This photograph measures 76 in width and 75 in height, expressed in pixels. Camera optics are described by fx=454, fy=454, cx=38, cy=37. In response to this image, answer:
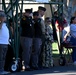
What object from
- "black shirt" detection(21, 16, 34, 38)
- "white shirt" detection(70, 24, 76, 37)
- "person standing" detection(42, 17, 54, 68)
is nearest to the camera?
"black shirt" detection(21, 16, 34, 38)

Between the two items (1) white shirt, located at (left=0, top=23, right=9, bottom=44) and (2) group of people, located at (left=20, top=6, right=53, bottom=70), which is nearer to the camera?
(1) white shirt, located at (left=0, top=23, right=9, bottom=44)

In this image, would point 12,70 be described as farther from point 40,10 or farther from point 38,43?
point 40,10

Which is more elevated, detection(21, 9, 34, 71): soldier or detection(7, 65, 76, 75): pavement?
detection(21, 9, 34, 71): soldier

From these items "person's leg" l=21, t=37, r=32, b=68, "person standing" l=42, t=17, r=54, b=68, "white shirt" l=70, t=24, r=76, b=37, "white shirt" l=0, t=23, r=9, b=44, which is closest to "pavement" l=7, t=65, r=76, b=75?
"person standing" l=42, t=17, r=54, b=68

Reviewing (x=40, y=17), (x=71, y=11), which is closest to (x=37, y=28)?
(x=40, y=17)

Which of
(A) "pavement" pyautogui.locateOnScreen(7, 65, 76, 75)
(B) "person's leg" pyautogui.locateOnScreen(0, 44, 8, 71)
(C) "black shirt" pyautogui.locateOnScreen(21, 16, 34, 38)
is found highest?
(C) "black shirt" pyautogui.locateOnScreen(21, 16, 34, 38)

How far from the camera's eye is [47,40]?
15188 millimetres

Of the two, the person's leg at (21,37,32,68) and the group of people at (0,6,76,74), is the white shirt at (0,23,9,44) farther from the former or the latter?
the person's leg at (21,37,32,68)

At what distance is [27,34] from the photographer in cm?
1424

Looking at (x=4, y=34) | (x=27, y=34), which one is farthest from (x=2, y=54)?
(x=27, y=34)

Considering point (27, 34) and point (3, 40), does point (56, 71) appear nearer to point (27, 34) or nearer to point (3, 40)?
point (27, 34)

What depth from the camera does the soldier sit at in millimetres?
14164

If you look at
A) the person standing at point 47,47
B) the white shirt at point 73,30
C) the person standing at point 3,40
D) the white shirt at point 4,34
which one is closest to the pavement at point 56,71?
the person standing at point 47,47

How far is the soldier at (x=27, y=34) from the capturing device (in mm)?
14164
